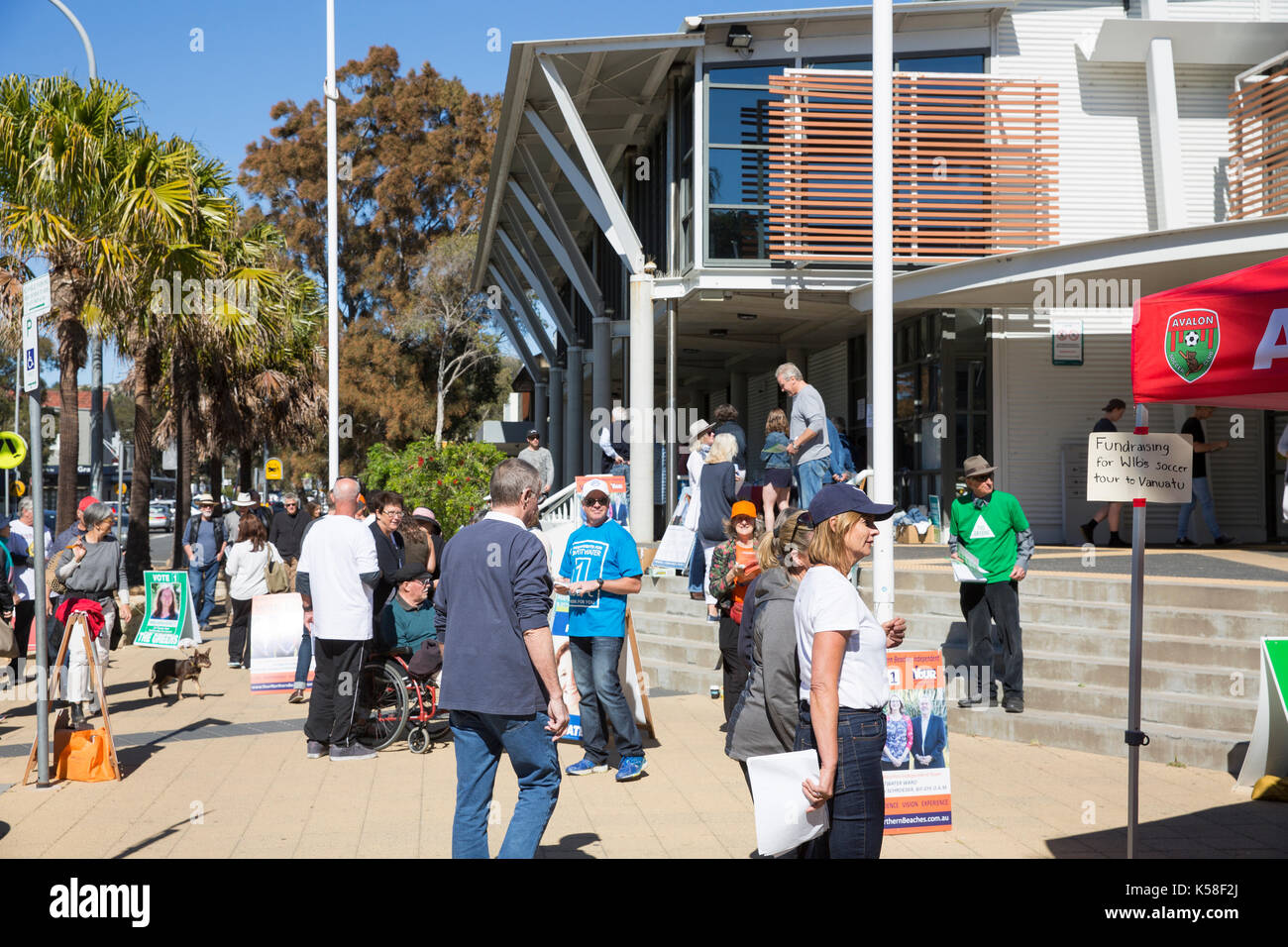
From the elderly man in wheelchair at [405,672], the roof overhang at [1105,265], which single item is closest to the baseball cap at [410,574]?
the elderly man in wheelchair at [405,672]

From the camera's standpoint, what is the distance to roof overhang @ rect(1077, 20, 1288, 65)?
54.2 ft

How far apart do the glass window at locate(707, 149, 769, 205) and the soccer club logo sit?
41.2 ft

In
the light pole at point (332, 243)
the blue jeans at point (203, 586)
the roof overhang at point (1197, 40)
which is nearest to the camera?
the roof overhang at point (1197, 40)

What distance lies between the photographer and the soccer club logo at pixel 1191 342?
16.6 feet

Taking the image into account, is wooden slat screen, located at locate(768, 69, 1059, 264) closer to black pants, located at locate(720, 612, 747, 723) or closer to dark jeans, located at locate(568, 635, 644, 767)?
black pants, located at locate(720, 612, 747, 723)

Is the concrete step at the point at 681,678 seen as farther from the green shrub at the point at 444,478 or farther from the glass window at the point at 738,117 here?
the green shrub at the point at 444,478

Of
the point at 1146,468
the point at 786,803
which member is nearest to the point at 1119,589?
the point at 1146,468

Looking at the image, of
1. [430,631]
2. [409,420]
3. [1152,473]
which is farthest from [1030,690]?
[409,420]

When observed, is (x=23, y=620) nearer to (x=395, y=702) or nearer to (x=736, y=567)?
(x=395, y=702)

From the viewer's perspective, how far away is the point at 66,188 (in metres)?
15.6

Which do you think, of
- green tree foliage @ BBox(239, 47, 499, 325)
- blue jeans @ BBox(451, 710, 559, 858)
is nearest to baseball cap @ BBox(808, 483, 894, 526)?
blue jeans @ BBox(451, 710, 559, 858)

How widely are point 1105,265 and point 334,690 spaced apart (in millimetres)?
9520

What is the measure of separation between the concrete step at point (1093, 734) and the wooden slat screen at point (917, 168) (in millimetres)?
8736

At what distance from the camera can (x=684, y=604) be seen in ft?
44.2
